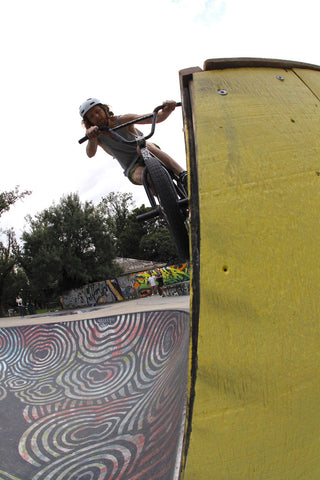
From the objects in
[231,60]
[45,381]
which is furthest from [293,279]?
[45,381]

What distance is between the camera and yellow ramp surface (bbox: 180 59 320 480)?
928 mm

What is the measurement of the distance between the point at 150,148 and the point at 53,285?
87.7 ft

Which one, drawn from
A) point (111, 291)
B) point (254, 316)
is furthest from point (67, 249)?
point (254, 316)

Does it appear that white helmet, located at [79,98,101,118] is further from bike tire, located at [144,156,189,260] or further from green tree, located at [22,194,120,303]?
green tree, located at [22,194,120,303]

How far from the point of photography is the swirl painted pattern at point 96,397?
63.4 inches

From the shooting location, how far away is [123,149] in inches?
106

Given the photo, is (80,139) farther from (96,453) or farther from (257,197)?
(96,453)

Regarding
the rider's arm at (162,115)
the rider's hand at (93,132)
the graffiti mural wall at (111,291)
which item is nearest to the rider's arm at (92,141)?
the rider's hand at (93,132)

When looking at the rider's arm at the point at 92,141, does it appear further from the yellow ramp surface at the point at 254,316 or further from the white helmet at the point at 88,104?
the yellow ramp surface at the point at 254,316

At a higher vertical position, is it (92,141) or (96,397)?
(92,141)

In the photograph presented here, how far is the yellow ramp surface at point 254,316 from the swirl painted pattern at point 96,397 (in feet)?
1.54

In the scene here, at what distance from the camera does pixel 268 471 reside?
924mm

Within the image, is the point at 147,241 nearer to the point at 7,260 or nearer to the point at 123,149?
the point at 7,260

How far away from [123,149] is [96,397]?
2292 millimetres
